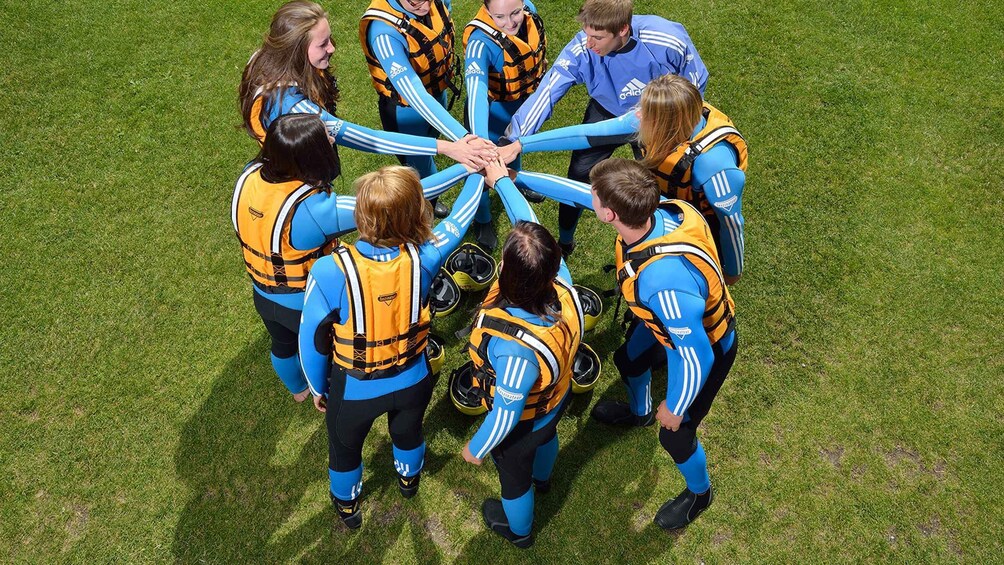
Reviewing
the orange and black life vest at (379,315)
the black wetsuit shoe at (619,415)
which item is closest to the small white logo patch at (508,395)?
the orange and black life vest at (379,315)

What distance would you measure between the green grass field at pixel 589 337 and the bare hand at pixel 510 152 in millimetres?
1893

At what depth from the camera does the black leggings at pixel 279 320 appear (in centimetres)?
532

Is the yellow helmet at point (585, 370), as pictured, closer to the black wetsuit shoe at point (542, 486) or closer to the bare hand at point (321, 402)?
the black wetsuit shoe at point (542, 486)

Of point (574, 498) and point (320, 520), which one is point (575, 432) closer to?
point (574, 498)

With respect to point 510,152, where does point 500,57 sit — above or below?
above

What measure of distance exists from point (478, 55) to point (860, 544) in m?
5.41

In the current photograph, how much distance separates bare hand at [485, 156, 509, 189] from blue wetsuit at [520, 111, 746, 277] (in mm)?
296

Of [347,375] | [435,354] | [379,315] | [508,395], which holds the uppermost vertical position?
[379,315]

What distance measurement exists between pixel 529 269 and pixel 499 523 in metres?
2.76

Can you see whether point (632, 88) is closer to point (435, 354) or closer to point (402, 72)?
point (402, 72)

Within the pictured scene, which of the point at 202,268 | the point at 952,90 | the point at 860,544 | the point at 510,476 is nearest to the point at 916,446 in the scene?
the point at 860,544

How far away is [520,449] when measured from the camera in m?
4.72

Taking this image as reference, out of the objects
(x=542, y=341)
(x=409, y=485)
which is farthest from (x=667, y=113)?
(x=409, y=485)

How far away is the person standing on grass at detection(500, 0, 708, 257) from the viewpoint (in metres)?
5.72
